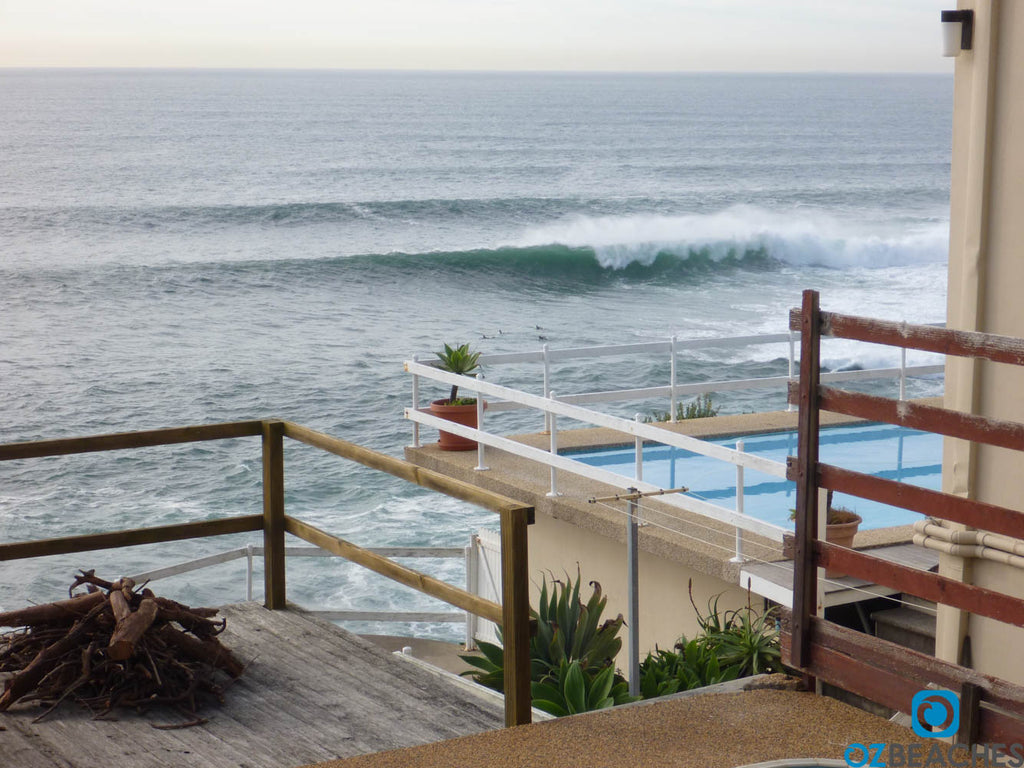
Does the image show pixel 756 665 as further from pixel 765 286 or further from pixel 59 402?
pixel 765 286

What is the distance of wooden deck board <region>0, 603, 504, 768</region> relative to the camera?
3.92m

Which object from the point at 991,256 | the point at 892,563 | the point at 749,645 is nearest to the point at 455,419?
the point at 749,645

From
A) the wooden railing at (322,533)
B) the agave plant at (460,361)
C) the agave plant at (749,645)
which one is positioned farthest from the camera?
the agave plant at (460,361)

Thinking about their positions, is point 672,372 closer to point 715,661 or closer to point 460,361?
point 460,361

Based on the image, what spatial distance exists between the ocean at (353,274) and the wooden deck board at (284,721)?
340 inches

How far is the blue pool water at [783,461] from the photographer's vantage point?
8.52m

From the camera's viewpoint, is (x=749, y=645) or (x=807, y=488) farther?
(x=749, y=645)

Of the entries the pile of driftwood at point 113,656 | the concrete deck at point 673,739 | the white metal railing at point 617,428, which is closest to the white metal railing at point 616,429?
the white metal railing at point 617,428

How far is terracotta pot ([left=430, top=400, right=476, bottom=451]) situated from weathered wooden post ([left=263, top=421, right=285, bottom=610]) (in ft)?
16.4

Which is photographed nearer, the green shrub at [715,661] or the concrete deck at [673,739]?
the concrete deck at [673,739]

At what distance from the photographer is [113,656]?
4160mm

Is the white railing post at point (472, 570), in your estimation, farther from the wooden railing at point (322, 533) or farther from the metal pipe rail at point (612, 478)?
the wooden railing at point (322, 533)

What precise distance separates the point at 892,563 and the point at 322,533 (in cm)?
224

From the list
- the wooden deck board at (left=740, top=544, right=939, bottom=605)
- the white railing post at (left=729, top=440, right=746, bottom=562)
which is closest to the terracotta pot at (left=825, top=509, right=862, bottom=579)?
the wooden deck board at (left=740, top=544, right=939, bottom=605)
